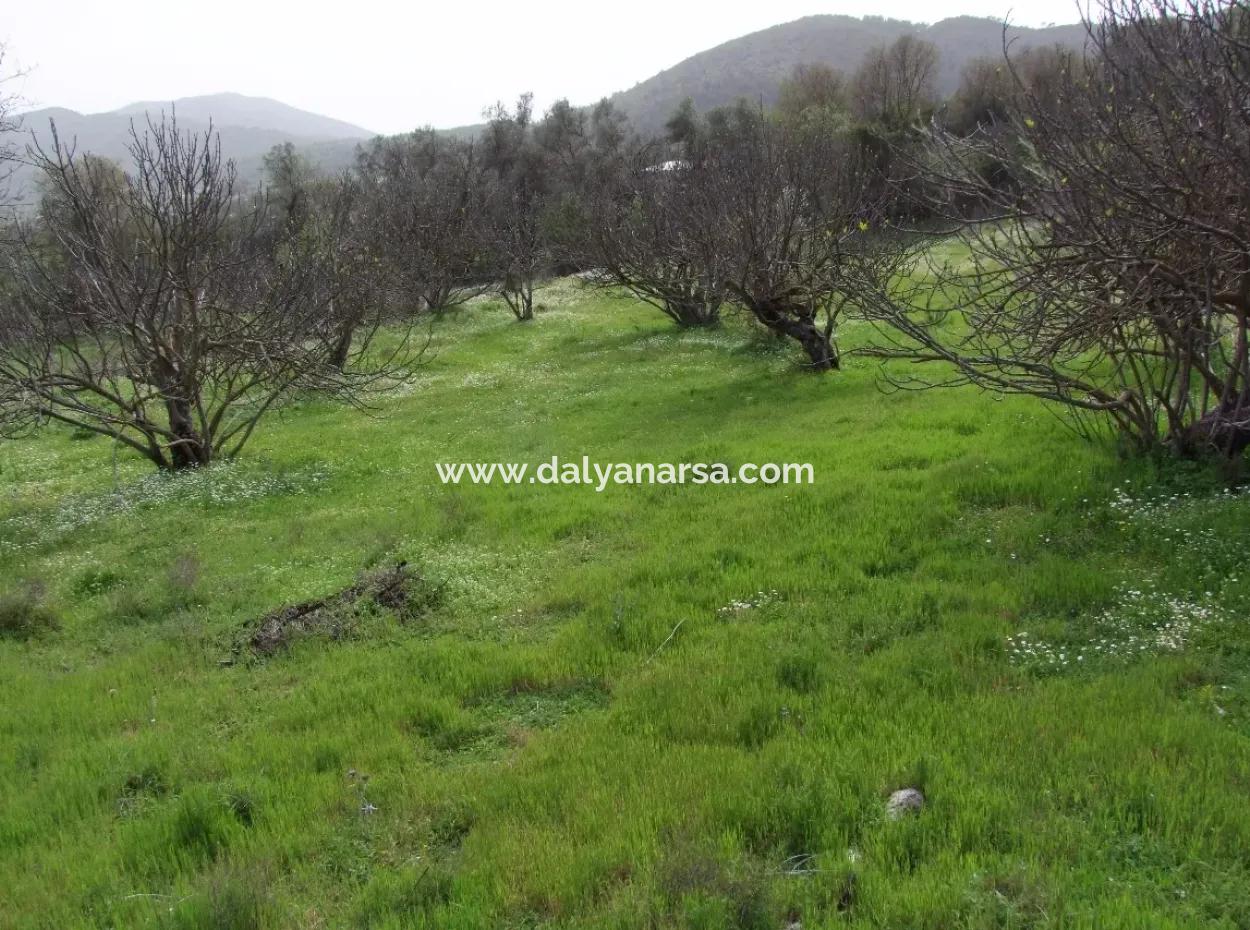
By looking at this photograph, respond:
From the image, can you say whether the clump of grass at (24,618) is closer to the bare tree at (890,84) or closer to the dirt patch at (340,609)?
the dirt patch at (340,609)

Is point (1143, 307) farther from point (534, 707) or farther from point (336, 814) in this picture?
point (336, 814)

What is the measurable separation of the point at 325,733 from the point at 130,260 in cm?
1276

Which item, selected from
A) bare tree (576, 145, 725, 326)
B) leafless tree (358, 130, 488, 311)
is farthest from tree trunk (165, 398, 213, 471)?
leafless tree (358, 130, 488, 311)

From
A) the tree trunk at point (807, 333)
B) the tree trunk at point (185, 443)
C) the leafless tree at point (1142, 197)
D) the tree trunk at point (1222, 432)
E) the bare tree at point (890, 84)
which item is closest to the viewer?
the leafless tree at point (1142, 197)

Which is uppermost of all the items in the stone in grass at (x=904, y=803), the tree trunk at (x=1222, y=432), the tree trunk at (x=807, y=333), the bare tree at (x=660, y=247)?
the bare tree at (x=660, y=247)

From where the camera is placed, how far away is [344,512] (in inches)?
459

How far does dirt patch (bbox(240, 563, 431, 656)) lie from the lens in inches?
283

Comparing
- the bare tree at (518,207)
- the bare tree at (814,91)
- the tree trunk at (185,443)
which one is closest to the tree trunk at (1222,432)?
the tree trunk at (185,443)

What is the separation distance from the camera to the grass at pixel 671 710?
3693mm

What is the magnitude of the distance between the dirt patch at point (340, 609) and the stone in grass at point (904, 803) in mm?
4775

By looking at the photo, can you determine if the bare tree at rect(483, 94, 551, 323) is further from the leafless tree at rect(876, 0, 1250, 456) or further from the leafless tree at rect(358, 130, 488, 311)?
the leafless tree at rect(876, 0, 1250, 456)

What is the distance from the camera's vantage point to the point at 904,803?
4.08 meters

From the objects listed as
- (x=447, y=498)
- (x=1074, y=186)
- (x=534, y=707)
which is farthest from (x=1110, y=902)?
(x=447, y=498)

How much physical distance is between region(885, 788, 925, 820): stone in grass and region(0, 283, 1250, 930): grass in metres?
0.09
